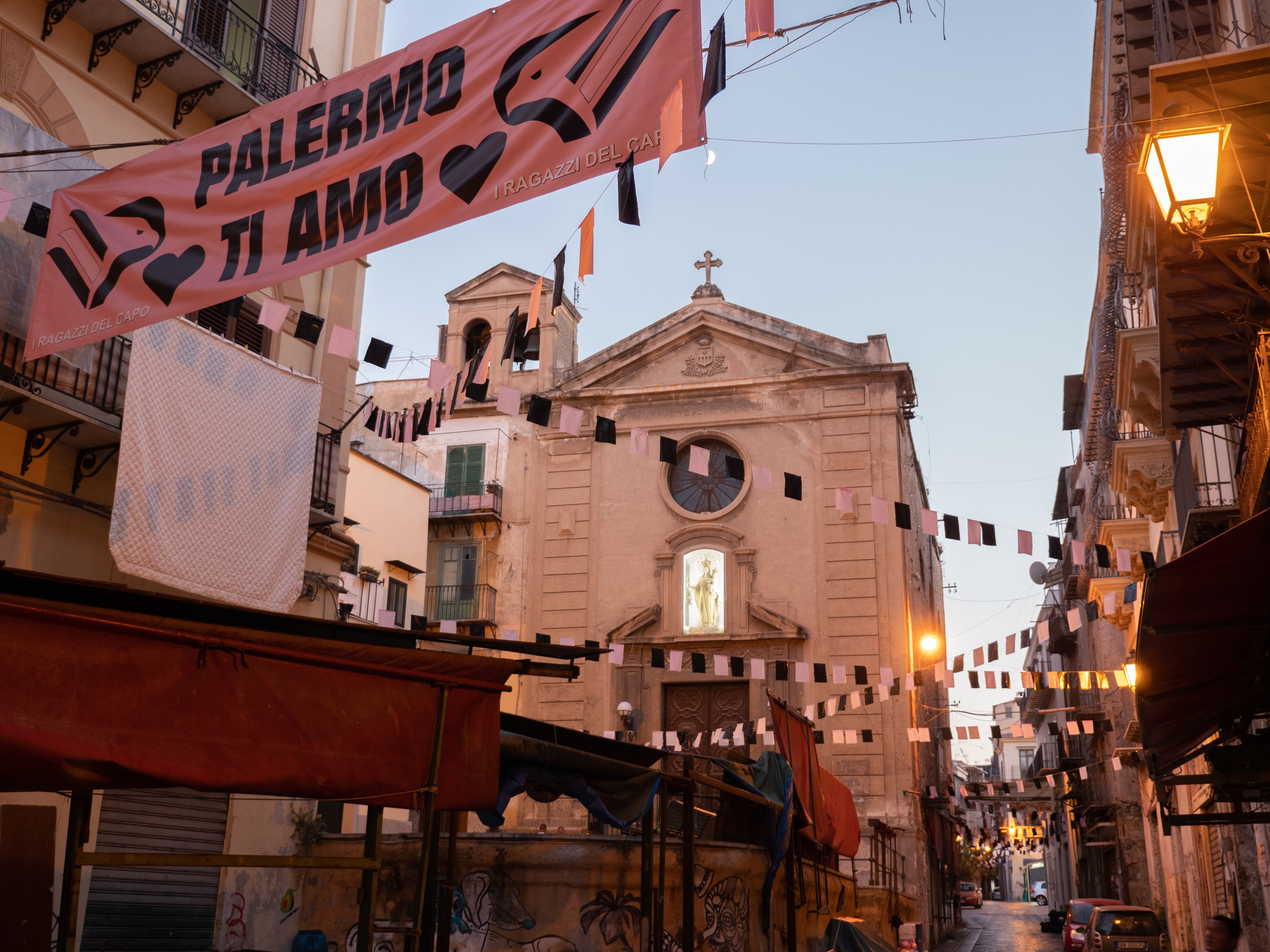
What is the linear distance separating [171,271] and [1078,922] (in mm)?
23223

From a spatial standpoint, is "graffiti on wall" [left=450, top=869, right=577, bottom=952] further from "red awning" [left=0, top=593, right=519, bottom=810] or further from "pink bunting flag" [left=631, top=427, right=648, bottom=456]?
"red awning" [left=0, top=593, right=519, bottom=810]

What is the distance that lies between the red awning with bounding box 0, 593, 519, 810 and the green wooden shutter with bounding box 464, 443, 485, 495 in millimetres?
23737

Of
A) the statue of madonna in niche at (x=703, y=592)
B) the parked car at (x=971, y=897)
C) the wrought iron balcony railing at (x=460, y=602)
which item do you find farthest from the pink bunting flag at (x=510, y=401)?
the parked car at (x=971, y=897)

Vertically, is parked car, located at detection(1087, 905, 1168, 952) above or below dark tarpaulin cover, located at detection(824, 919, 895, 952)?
below

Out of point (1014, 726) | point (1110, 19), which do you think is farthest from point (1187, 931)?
point (1110, 19)

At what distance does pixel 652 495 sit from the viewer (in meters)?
28.1

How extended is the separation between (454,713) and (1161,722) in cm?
608

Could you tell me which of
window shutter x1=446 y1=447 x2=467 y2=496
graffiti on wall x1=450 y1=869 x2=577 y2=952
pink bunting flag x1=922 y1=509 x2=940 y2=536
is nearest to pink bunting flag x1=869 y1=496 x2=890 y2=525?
pink bunting flag x1=922 y1=509 x2=940 y2=536

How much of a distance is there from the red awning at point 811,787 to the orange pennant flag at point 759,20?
8143 mm

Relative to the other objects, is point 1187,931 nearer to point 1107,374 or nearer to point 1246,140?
point 1107,374

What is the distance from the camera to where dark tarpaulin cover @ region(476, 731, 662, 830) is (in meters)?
8.05

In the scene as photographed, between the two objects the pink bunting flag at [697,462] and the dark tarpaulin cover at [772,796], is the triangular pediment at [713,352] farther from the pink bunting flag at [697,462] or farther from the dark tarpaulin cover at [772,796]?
the dark tarpaulin cover at [772,796]

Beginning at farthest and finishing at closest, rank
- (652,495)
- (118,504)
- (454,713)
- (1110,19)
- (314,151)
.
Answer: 1. (652,495)
2. (1110,19)
3. (118,504)
4. (314,151)
5. (454,713)

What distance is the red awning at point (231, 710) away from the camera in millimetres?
4289
